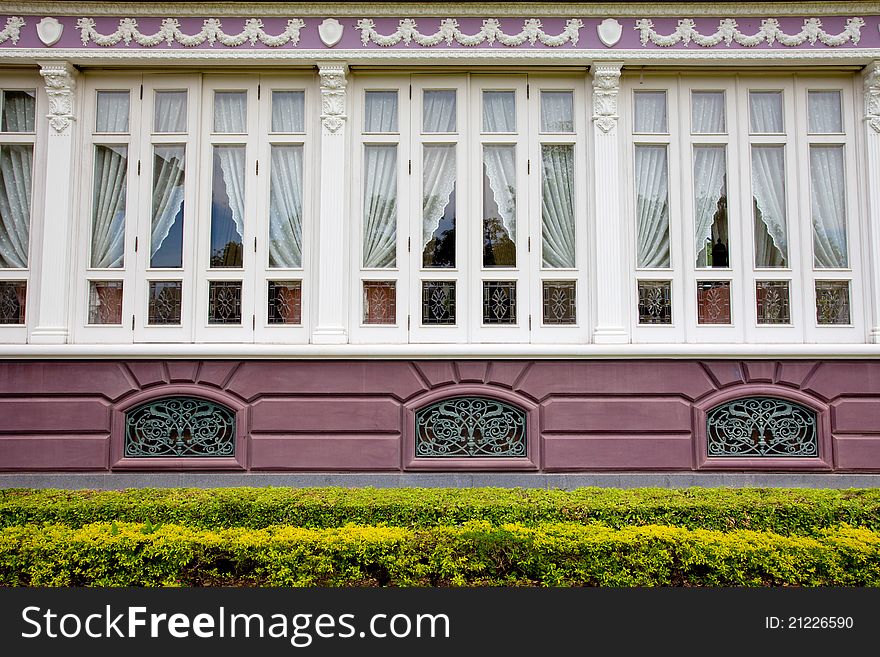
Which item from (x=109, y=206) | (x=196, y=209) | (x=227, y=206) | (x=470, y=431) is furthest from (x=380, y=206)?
(x=109, y=206)

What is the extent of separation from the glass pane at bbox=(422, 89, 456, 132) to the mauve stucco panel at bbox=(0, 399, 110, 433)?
20.5 ft

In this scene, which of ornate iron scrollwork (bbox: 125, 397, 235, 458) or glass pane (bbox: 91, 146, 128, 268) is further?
glass pane (bbox: 91, 146, 128, 268)

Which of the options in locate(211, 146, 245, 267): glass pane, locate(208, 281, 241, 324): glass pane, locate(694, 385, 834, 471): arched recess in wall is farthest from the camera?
locate(211, 146, 245, 267): glass pane

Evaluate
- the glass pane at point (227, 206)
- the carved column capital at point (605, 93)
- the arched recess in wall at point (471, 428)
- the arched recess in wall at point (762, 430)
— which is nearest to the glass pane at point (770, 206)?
the arched recess in wall at point (762, 430)

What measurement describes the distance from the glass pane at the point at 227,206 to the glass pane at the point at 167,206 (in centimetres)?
50

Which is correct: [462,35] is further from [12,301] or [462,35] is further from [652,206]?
[12,301]

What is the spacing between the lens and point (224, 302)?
9.80 meters

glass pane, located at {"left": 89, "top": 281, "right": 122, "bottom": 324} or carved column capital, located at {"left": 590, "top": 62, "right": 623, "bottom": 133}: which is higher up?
carved column capital, located at {"left": 590, "top": 62, "right": 623, "bottom": 133}

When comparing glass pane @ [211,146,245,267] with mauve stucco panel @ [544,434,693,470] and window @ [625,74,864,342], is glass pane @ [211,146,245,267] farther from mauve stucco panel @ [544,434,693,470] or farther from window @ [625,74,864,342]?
window @ [625,74,864,342]

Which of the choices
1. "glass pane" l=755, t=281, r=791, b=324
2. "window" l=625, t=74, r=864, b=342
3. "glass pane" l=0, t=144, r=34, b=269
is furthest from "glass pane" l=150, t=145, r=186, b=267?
"glass pane" l=755, t=281, r=791, b=324

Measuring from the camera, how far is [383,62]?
9.81m

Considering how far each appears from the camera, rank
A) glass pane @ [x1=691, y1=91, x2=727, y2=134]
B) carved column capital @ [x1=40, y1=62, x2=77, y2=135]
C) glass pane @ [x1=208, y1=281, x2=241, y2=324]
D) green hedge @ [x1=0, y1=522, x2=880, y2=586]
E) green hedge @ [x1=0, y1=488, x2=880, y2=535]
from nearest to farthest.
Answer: green hedge @ [x1=0, y1=522, x2=880, y2=586]
green hedge @ [x1=0, y1=488, x2=880, y2=535]
carved column capital @ [x1=40, y1=62, x2=77, y2=135]
glass pane @ [x1=208, y1=281, x2=241, y2=324]
glass pane @ [x1=691, y1=91, x2=727, y2=134]

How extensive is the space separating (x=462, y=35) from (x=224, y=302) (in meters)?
5.24

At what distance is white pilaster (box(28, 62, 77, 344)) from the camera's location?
9.55m
